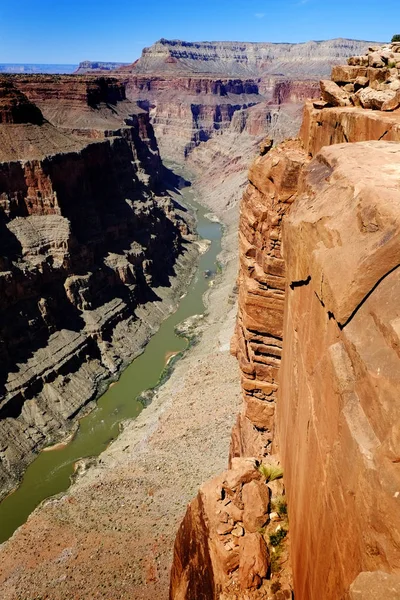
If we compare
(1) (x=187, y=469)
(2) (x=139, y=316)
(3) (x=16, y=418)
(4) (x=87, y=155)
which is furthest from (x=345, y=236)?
(4) (x=87, y=155)

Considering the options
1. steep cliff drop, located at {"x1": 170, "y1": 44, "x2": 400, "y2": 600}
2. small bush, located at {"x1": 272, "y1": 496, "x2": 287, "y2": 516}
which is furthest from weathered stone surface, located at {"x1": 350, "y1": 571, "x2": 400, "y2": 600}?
small bush, located at {"x1": 272, "y1": 496, "x2": 287, "y2": 516}

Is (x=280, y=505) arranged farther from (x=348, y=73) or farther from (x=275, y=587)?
(x=348, y=73)

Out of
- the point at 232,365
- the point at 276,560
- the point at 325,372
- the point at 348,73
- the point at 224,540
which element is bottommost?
the point at 232,365

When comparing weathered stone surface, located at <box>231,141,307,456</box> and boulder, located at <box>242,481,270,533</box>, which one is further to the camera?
weathered stone surface, located at <box>231,141,307,456</box>

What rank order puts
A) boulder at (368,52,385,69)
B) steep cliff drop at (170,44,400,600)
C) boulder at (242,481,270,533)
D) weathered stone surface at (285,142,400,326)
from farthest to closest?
boulder at (368,52,385,69)
boulder at (242,481,270,533)
weathered stone surface at (285,142,400,326)
steep cliff drop at (170,44,400,600)

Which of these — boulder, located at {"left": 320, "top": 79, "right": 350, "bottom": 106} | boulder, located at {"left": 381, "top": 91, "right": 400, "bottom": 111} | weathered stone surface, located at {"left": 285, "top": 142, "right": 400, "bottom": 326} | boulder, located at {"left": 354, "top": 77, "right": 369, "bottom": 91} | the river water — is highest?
A: boulder, located at {"left": 354, "top": 77, "right": 369, "bottom": 91}

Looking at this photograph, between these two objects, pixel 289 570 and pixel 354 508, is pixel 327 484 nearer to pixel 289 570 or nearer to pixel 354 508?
pixel 354 508

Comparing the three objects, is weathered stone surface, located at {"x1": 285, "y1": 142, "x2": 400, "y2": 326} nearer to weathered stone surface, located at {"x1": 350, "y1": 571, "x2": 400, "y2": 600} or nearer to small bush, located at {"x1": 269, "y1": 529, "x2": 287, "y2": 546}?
weathered stone surface, located at {"x1": 350, "y1": 571, "x2": 400, "y2": 600}

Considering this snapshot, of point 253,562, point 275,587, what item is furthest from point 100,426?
point 275,587
